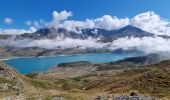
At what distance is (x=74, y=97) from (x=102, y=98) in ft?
17.2

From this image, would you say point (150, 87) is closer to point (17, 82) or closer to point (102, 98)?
point (102, 98)

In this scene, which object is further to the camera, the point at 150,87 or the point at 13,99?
the point at 150,87

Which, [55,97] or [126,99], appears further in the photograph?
[55,97]

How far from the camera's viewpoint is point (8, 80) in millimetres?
81062

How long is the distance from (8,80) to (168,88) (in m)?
39.5

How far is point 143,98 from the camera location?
174 ft

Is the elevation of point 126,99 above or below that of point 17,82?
below

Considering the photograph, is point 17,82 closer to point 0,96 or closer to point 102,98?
point 0,96

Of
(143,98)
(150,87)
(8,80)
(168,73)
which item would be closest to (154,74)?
(168,73)

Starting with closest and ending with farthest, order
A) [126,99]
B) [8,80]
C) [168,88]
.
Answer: [126,99] < [168,88] < [8,80]

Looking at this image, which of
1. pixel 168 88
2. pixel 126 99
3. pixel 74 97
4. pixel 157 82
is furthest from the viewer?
pixel 157 82

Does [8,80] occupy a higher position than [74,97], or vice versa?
[8,80]

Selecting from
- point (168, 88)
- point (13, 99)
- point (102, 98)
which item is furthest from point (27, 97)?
point (168, 88)

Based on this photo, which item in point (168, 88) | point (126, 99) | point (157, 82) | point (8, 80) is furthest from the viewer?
point (8, 80)
